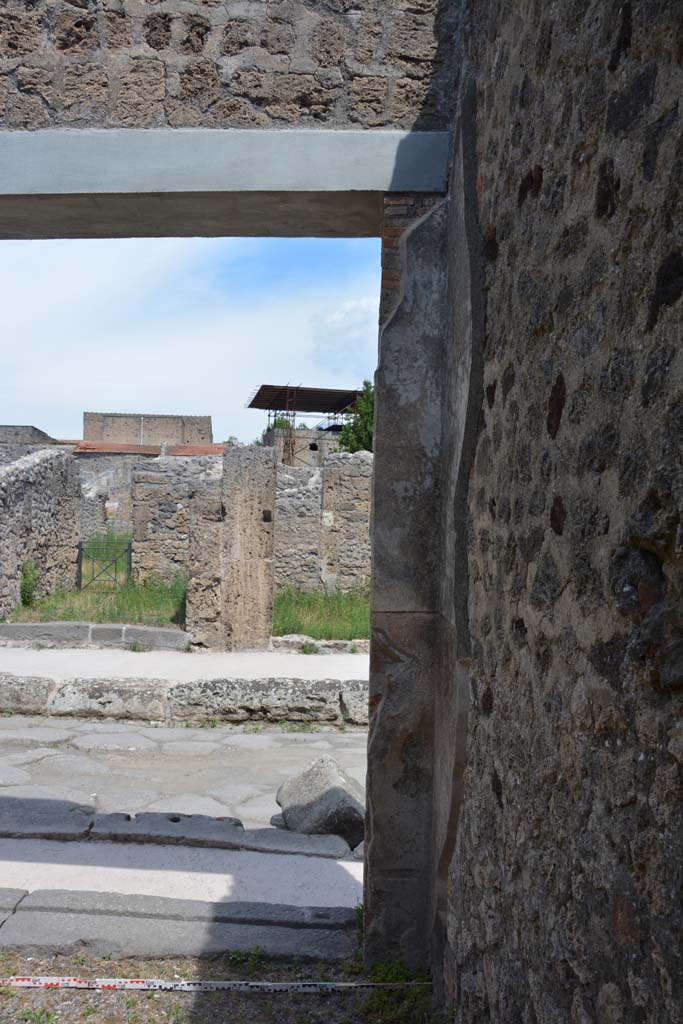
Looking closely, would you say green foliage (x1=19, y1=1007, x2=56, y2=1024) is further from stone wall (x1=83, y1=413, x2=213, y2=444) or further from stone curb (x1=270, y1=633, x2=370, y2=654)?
stone wall (x1=83, y1=413, x2=213, y2=444)

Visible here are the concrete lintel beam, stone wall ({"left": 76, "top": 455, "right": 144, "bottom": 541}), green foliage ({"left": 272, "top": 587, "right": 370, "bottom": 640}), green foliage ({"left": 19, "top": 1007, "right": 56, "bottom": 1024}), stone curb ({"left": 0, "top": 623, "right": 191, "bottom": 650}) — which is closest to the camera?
green foliage ({"left": 19, "top": 1007, "right": 56, "bottom": 1024})

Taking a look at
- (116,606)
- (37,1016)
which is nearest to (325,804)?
(37,1016)

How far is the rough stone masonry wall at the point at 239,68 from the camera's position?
10.2 feet

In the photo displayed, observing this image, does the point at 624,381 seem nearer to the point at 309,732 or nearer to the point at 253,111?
the point at 253,111

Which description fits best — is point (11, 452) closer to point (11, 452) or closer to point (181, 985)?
point (11, 452)

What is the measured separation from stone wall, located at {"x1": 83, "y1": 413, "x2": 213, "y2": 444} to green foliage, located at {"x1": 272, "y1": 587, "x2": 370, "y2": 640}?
27737 mm

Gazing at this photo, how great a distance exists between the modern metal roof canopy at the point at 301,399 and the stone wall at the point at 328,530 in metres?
14.8

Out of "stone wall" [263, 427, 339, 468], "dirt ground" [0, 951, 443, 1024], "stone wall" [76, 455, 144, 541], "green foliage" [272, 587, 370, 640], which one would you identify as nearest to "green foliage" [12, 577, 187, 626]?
"green foliage" [272, 587, 370, 640]

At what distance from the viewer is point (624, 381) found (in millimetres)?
1297

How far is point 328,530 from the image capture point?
1553 cm

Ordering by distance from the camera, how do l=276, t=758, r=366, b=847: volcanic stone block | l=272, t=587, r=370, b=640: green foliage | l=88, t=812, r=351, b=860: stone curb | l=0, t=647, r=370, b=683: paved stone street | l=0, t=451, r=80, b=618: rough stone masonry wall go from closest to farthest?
l=88, t=812, r=351, b=860: stone curb, l=276, t=758, r=366, b=847: volcanic stone block, l=0, t=647, r=370, b=683: paved stone street, l=272, t=587, r=370, b=640: green foliage, l=0, t=451, r=80, b=618: rough stone masonry wall

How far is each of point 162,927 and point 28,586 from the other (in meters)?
9.60

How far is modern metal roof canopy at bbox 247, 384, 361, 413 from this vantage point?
3094 centimetres

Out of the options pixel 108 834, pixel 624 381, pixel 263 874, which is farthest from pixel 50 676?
pixel 624 381
